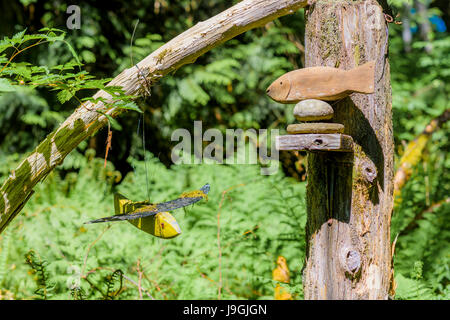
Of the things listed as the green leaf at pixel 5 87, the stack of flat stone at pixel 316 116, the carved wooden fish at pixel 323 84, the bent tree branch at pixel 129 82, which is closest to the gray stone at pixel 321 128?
the stack of flat stone at pixel 316 116

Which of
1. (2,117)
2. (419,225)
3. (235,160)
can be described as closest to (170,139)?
(235,160)

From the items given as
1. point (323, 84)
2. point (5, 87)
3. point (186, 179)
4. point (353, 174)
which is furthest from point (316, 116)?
point (186, 179)

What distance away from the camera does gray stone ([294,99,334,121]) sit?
177 cm

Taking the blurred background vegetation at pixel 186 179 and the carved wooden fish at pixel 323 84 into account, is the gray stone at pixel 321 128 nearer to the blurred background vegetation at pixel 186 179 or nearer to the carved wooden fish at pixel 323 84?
the carved wooden fish at pixel 323 84

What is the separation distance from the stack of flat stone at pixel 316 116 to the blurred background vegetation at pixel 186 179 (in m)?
1.14

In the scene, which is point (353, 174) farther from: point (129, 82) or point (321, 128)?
point (129, 82)

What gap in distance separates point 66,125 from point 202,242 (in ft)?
6.62

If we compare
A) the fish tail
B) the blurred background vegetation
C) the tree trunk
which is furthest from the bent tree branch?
the blurred background vegetation

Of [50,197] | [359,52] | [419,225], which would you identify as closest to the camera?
[359,52]

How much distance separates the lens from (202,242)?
143 inches

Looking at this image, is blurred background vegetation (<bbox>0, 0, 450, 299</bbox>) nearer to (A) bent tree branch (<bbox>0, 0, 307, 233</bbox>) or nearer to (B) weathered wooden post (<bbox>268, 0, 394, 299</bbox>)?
(B) weathered wooden post (<bbox>268, 0, 394, 299</bbox>)

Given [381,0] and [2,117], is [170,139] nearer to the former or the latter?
[2,117]

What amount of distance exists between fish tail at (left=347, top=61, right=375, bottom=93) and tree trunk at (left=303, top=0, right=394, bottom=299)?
0.43 feet
